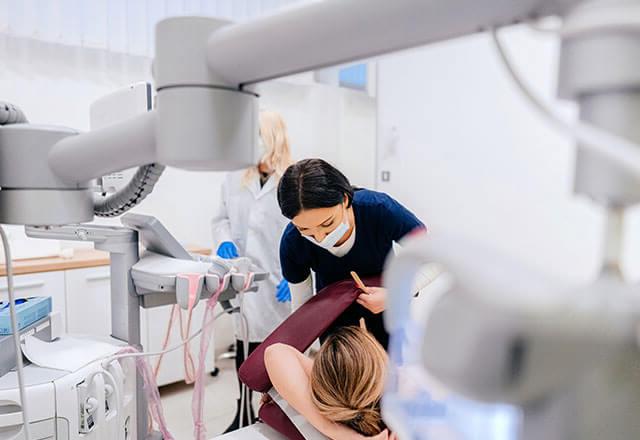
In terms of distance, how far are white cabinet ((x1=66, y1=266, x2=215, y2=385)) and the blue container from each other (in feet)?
2.83

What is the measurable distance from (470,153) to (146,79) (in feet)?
4.85

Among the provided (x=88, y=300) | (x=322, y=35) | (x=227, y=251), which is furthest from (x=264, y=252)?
(x=322, y=35)

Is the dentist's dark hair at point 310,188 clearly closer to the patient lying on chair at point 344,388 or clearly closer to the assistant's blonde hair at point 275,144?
the patient lying on chair at point 344,388

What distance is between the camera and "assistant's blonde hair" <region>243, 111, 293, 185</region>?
187 centimetres

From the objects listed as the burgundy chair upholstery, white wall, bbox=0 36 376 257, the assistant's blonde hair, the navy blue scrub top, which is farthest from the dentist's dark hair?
the assistant's blonde hair

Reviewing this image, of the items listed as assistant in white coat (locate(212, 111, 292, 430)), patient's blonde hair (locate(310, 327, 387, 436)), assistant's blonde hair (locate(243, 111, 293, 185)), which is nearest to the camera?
patient's blonde hair (locate(310, 327, 387, 436))

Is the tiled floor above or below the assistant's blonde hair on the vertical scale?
below

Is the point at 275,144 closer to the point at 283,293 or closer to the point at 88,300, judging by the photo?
the point at 283,293

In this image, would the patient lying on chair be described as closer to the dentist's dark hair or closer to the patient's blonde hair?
the patient's blonde hair

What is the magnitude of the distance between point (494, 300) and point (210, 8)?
261cm

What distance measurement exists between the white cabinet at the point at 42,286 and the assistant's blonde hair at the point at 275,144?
911 mm

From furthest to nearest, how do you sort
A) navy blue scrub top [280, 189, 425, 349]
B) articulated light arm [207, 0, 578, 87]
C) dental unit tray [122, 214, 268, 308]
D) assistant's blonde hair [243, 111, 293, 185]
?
assistant's blonde hair [243, 111, 293, 185] → navy blue scrub top [280, 189, 425, 349] → dental unit tray [122, 214, 268, 308] → articulated light arm [207, 0, 578, 87]

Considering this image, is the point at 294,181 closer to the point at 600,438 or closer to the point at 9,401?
the point at 9,401

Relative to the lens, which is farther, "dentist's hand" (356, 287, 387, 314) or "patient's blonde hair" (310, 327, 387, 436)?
"dentist's hand" (356, 287, 387, 314)
